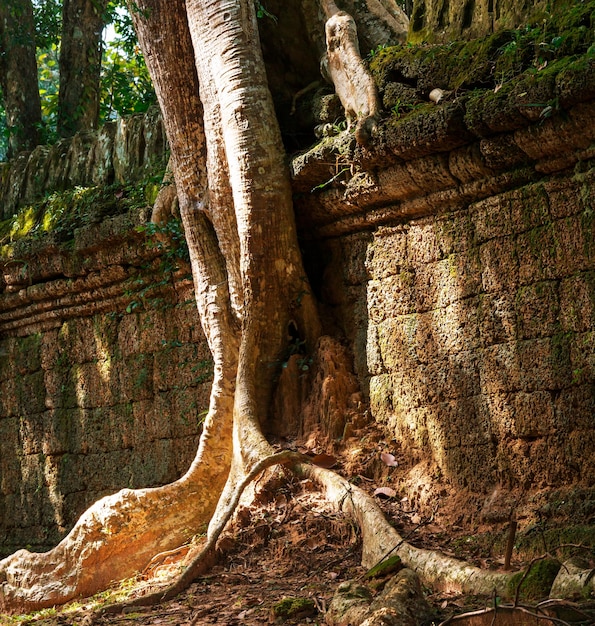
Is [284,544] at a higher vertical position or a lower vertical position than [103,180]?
lower

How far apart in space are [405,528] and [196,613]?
4.00 feet

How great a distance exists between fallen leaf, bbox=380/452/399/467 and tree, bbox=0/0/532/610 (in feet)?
2.28

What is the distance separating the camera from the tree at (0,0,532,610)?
5750mm

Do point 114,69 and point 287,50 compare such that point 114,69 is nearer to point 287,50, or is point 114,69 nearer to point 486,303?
point 287,50

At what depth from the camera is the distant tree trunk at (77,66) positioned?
9.92 meters

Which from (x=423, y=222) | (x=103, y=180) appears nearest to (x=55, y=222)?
(x=103, y=180)

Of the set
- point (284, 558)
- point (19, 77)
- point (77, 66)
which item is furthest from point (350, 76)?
point (19, 77)

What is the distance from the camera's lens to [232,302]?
6.12 metres

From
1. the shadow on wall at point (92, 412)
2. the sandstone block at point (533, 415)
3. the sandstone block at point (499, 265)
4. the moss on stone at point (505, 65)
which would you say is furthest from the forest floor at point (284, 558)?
the moss on stone at point (505, 65)

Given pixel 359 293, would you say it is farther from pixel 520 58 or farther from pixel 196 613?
pixel 196 613

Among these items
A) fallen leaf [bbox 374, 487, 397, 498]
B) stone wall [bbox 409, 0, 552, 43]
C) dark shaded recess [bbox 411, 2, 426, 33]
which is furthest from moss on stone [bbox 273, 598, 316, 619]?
dark shaded recess [bbox 411, 2, 426, 33]

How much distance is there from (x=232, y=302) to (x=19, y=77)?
5340 mm

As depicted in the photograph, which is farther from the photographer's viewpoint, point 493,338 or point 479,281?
point 479,281

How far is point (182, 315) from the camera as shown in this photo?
7004 millimetres
